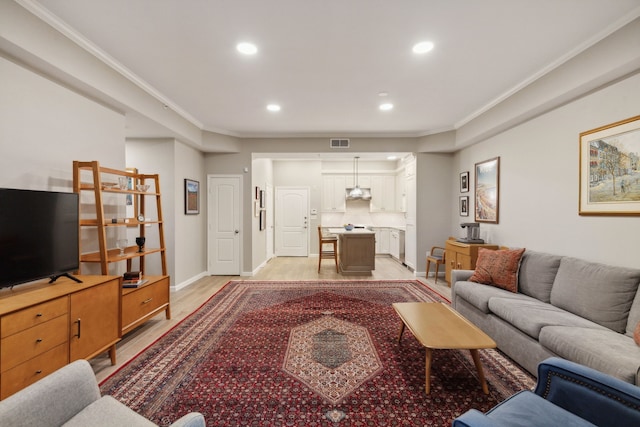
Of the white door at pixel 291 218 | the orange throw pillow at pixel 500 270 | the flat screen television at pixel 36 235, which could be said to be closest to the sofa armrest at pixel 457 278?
the orange throw pillow at pixel 500 270

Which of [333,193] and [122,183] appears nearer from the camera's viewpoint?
[122,183]

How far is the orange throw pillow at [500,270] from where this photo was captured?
9.91 ft

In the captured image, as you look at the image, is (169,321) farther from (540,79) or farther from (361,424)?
(540,79)

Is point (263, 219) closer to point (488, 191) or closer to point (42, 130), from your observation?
point (42, 130)

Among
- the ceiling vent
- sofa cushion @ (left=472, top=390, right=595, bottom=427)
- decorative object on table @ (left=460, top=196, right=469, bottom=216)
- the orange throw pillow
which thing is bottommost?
sofa cushion @ (left=472, top=390, right=595, bottom=427)

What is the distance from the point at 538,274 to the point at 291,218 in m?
6.02

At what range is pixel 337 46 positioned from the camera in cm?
253

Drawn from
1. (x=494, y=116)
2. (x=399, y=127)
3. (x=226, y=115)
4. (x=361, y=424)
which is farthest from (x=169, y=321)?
(x=494, y=116)

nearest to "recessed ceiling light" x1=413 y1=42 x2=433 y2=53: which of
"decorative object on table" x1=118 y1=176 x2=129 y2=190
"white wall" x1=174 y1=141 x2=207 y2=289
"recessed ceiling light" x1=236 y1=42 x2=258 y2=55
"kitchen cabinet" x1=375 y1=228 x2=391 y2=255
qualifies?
"recessed ceiling light" x1=236 y1=42 x2=258 y2=55

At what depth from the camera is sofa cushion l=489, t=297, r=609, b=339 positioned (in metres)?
2.13

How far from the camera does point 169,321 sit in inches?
130

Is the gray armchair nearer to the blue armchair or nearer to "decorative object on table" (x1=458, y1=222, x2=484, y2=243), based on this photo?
the blue armchair

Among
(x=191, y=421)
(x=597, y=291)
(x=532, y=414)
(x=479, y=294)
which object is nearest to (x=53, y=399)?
(x=191, y=421)

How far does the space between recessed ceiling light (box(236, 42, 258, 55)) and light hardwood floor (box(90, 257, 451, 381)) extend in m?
3.03
